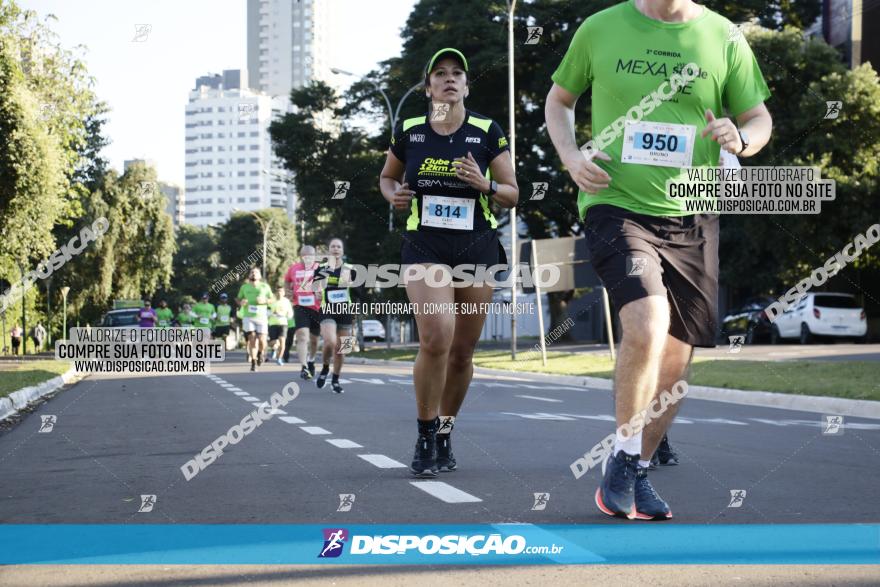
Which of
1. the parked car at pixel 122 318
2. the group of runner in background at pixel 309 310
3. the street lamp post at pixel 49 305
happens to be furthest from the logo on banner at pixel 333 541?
the street lamp post at pixel 49 305

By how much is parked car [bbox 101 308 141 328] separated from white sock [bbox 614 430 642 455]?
33.0m

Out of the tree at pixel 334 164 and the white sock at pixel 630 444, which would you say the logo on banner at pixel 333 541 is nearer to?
the white sock at pixel 630 444

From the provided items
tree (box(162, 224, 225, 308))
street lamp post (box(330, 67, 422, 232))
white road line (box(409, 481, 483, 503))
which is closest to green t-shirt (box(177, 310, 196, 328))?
street lamp post (box(330, 67, 422, 232))

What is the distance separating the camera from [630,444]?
202 inches

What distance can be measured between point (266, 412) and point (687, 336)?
300 inches

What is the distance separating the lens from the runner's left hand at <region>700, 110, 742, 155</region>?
17.3ft

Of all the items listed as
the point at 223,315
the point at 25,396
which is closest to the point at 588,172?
the point at 25,396

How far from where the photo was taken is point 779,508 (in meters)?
5.56

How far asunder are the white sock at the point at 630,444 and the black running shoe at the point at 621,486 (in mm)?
16

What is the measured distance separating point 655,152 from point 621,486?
140 cm

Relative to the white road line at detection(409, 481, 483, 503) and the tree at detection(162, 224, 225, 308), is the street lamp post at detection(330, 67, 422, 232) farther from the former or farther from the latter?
the tree at detection(162, 224, 225, 308)

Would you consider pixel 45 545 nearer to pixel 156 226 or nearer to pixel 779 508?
pixel 779 508

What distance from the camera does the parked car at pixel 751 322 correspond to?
39375 millimetres

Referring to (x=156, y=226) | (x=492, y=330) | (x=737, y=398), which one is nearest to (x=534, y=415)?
(x=737, y=398)
